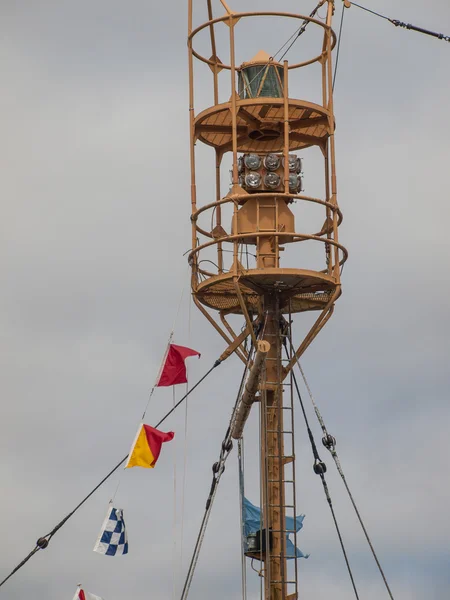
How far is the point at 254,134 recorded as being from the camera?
2675 inches

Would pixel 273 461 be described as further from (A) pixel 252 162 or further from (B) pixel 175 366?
(A) pixel 252 162

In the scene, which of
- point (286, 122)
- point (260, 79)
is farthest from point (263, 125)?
point (286, 122)

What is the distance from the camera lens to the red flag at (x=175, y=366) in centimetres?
6650

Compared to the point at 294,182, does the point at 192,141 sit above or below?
above

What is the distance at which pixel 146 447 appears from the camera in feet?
215

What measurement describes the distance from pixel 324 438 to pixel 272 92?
11386 mm

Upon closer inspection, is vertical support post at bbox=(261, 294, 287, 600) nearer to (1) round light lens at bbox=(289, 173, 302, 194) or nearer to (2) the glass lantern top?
(1) round light lens at bbox=(289, 173, 302, 194)

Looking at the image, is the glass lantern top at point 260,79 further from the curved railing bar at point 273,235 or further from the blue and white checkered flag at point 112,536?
the blue and white checkered flag at point 112,536

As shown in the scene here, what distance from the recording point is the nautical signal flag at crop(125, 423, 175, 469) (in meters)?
65.4

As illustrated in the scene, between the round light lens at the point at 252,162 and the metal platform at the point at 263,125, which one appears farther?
the round light lens at the point at 252,162

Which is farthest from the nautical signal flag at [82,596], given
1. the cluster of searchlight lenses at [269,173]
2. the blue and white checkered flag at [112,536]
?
the cluster of searchlight lenses at [269,173]

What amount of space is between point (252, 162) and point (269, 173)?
65cm

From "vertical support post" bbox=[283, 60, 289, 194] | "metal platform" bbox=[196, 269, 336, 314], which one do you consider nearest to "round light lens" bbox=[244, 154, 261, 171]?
"vertical support post" bbox=[283, 60, 289, 194]

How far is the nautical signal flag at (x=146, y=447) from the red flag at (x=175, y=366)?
5.63ft
